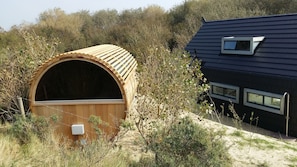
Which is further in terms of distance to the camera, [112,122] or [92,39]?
[92,39]

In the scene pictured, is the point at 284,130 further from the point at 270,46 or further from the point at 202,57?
the point at 202,57

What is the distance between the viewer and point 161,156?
4215 millimetres

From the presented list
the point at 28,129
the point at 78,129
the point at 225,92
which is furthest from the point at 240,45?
the point at 28,129

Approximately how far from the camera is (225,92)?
1229 centimetres

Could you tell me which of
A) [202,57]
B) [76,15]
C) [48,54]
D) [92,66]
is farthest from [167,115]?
[76,15]

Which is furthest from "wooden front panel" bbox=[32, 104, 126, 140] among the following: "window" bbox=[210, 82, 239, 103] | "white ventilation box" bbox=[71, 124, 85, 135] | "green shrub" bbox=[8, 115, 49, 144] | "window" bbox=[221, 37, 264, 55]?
"window" bbox=[221, 37, 264, 55]

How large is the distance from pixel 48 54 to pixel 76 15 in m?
27.4

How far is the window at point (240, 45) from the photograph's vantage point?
11656 mm

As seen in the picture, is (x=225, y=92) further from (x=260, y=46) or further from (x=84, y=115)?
(x=84, y=115)

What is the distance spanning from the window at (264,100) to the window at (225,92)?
54 centimetres

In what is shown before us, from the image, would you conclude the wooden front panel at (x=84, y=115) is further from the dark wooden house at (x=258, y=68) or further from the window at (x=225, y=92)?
the window at (x=225, y=92)

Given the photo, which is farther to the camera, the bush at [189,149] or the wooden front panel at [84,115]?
the wooden front panel at [84,115]

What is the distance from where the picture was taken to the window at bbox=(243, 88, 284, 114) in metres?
9.84

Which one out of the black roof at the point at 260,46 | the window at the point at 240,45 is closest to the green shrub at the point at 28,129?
the black roof at the point at 260,46
